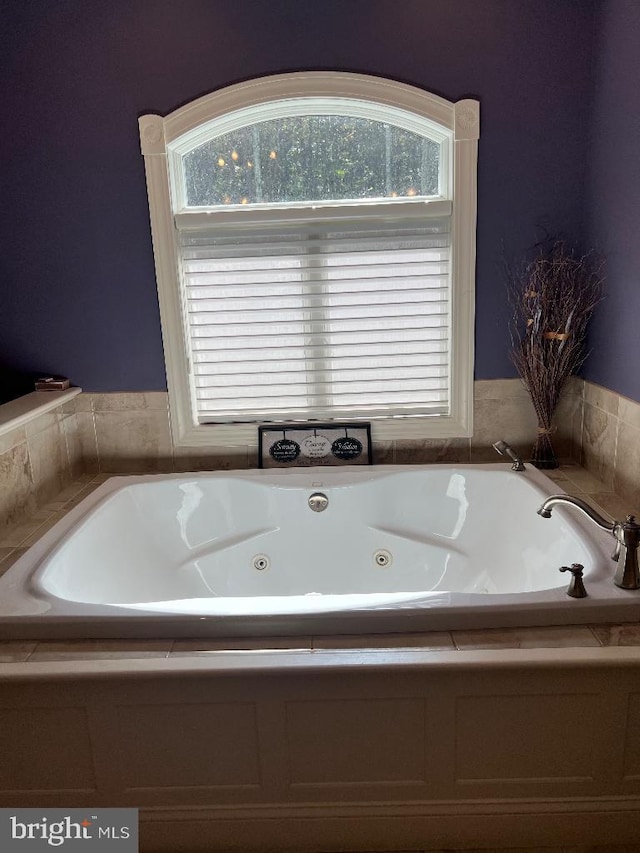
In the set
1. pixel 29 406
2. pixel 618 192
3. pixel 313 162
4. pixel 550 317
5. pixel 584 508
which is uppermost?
pixel 313 162

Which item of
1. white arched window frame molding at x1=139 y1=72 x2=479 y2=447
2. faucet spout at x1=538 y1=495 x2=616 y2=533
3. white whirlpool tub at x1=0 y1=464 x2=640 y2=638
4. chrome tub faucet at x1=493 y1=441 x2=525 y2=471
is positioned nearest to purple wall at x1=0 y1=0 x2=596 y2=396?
white arched window frame molding at x1=139 y1=72 x2=479 y2=447

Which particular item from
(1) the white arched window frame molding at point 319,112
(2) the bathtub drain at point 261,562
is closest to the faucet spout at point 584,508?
(1) the white arched window frame molding at point 319,112

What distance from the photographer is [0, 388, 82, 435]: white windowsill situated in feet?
7.32

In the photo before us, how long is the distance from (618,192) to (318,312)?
1175mm

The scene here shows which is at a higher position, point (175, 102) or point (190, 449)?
point (175, 102)

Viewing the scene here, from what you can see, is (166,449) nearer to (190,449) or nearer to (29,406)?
(190,449)

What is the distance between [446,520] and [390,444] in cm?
42

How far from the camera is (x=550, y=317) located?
2.54 m

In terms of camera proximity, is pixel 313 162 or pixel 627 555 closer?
pixel 627 555

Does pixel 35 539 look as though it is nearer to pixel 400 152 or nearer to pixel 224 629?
pixel 224 629

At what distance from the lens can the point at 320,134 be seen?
8.49 ft

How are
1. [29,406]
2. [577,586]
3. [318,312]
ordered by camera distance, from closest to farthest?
1. [577,586]
2. [29,406]
3. [318,312]

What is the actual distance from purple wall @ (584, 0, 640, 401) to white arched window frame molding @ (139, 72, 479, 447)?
0.45 meters

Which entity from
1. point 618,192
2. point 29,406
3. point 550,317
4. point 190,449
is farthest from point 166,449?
point 618,192
